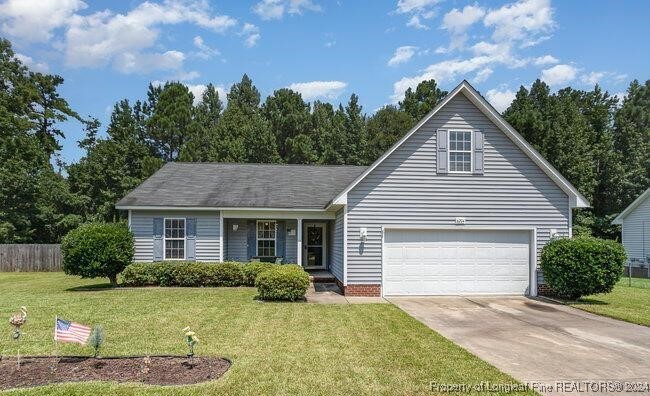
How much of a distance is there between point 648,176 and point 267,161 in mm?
30488

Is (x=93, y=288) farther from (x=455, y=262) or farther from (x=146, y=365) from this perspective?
(x=455, y=262)

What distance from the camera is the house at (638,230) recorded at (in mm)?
27531

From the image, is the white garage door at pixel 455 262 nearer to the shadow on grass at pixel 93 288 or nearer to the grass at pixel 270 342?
the grass at pixel 270 342

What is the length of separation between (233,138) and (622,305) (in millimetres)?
29894

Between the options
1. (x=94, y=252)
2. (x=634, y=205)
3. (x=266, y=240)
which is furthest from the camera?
(x=634, y=205)

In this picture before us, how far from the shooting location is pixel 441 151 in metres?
14.6

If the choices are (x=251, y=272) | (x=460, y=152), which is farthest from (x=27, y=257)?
(x=460, y=152)

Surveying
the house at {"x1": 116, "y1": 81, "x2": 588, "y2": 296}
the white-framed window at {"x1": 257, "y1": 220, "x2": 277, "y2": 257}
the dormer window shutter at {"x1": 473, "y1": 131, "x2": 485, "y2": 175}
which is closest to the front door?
the white-framed window at {"x1": 257, "y1": 220, "x2": 277, "y2": 257}

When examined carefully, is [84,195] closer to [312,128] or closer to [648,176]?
[312,128]

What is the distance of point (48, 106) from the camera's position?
126ft

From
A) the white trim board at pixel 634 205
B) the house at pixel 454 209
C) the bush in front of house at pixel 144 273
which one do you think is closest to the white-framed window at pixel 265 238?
the bush in front of house at pixel 144 273

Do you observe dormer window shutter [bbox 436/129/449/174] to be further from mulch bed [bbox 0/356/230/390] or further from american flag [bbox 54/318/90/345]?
american flag [bbox 54/318/90/345]

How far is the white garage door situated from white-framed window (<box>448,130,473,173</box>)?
2016mm

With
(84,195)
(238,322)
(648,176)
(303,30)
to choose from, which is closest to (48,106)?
(84,195)
